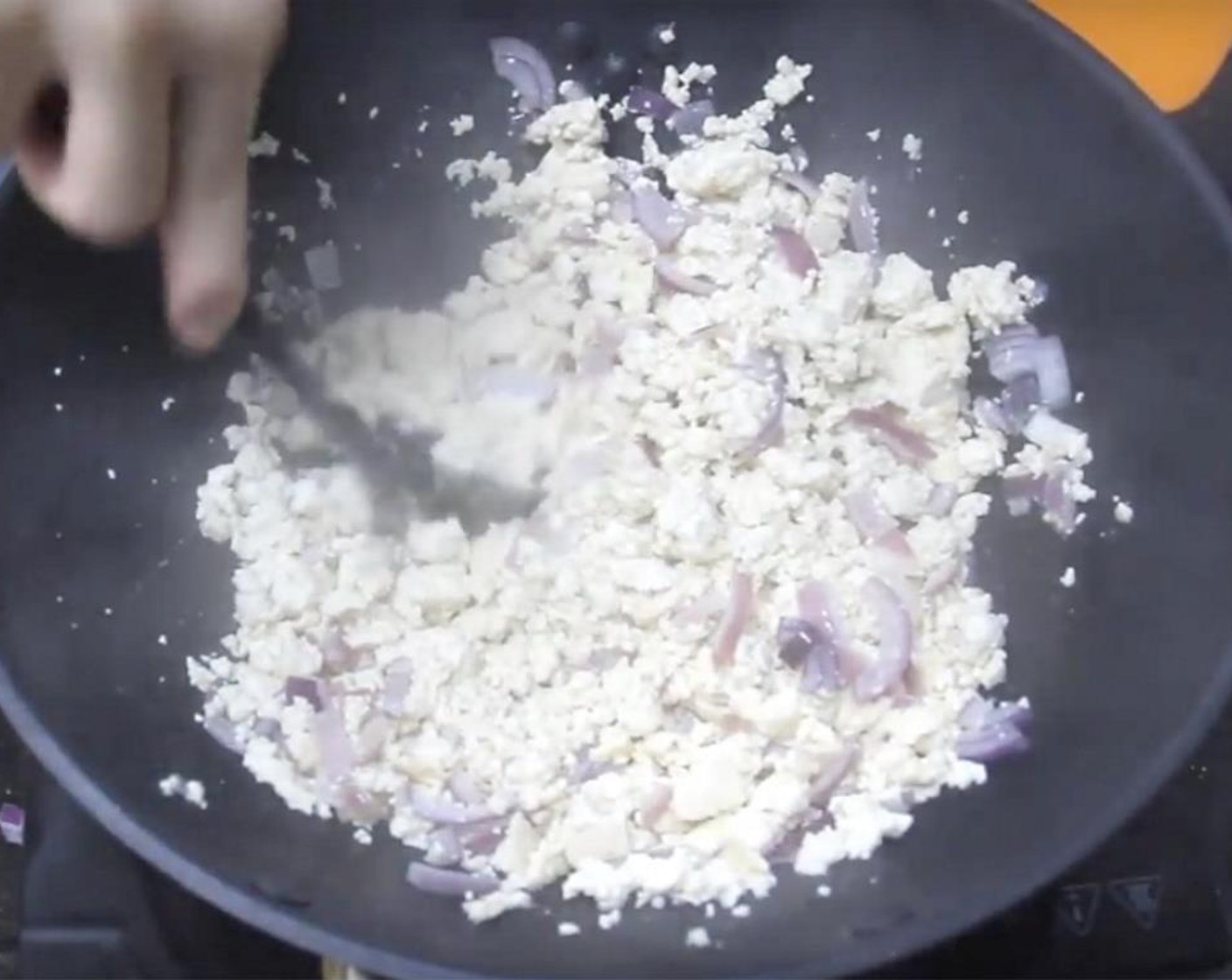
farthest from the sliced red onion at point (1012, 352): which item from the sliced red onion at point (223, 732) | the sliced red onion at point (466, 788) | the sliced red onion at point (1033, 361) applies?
the sliced red onion at point (223, 732)

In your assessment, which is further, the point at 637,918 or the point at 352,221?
the point at 352,221

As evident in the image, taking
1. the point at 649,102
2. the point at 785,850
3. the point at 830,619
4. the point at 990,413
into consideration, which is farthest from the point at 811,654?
the point at 649,102

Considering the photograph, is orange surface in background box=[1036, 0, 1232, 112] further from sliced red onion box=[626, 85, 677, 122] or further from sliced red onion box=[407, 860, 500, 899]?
sliced red onion box=[407, 860, 500, 899]

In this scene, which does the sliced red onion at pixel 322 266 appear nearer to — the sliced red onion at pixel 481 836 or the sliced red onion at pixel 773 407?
the sliced red onion at pixel 773 407

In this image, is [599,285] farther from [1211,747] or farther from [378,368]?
[1211,747]

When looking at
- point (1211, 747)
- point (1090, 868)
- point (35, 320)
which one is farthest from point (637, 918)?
point (35, 320)

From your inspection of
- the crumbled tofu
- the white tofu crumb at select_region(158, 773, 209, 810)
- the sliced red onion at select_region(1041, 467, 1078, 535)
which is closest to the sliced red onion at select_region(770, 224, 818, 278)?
the crumbled tofu
